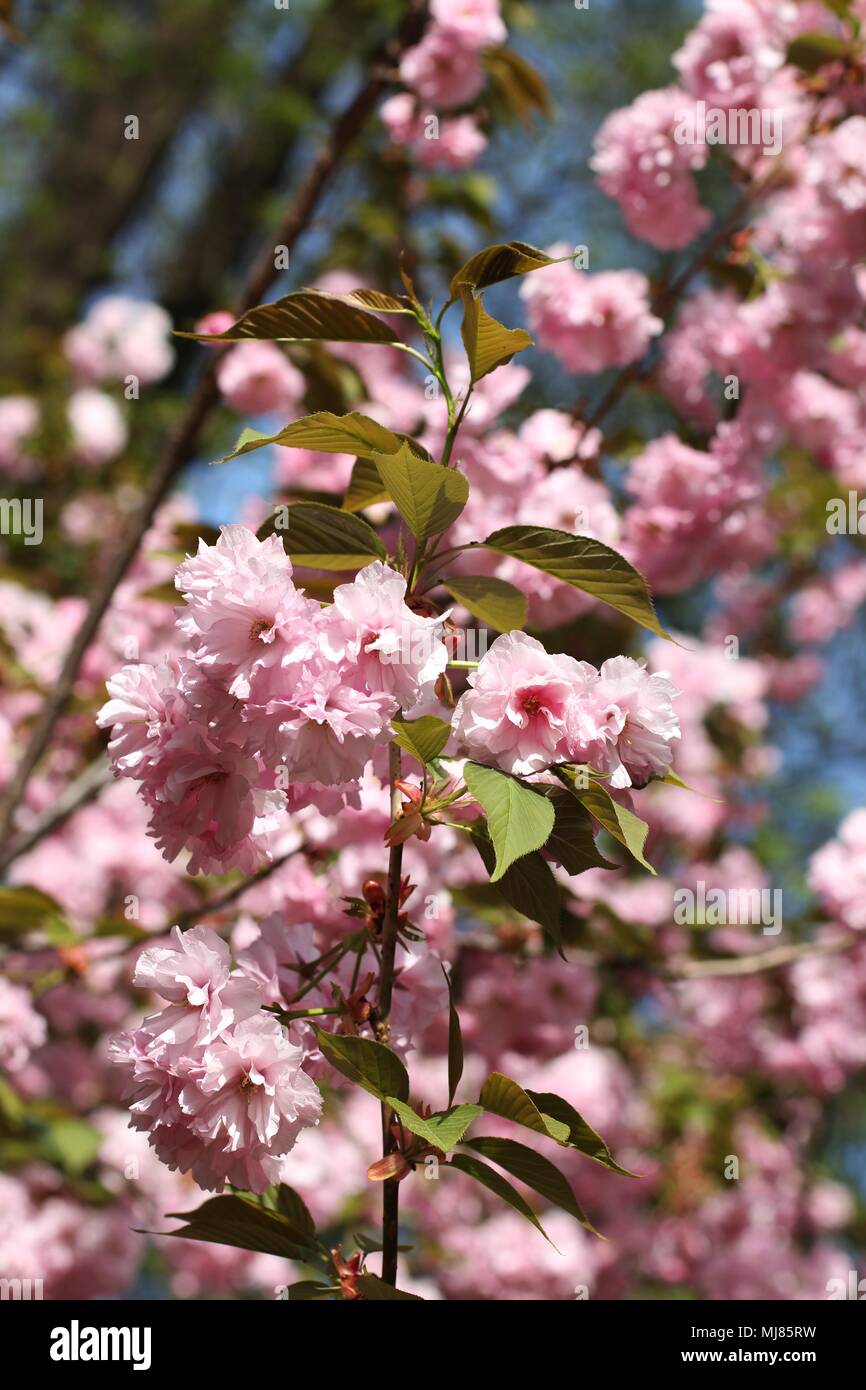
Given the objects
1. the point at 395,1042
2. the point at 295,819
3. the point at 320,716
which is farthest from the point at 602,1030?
the point at 320,716

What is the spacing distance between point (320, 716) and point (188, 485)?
3.76 metres

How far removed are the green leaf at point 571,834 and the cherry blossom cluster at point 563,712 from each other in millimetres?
31

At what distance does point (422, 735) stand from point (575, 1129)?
31 centimetres

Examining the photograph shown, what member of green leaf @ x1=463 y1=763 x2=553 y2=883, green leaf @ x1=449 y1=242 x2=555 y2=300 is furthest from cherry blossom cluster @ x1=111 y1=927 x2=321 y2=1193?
green leaf @ x1=449 y1=242 x2=555 y2=300

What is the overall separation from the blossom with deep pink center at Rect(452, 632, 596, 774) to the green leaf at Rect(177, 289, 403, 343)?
12.4 inches

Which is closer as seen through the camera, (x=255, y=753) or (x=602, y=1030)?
(x=255, y=753)

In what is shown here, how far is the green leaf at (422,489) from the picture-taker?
3.09 ft

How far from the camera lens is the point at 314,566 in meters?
1.07

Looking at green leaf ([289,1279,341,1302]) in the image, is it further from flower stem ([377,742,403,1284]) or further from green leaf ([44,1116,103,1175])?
green leaf ([44,1116,103,1175])

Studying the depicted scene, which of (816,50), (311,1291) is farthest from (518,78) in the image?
(311,1291)

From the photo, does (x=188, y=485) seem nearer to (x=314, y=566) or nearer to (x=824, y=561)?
(x=824, y=561)

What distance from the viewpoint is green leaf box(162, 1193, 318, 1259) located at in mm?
971

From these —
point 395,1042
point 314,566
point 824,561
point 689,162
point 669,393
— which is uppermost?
point 824,561

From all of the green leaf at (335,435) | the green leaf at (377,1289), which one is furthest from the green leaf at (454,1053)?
the green leaf at (335,435)
